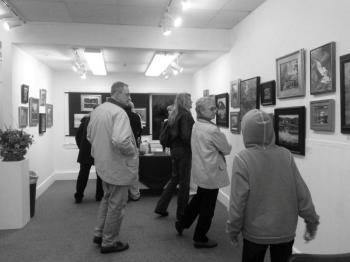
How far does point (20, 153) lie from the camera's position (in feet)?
13.0

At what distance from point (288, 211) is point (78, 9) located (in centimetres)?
332

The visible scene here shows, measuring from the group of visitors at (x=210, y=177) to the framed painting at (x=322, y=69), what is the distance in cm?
93

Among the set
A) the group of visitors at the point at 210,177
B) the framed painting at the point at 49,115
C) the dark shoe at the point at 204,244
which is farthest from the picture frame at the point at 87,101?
the dark shoe at the point at 204,244

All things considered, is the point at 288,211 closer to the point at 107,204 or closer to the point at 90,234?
the point at 107,204

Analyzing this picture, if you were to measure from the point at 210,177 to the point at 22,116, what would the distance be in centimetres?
308

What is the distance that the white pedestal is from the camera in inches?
154

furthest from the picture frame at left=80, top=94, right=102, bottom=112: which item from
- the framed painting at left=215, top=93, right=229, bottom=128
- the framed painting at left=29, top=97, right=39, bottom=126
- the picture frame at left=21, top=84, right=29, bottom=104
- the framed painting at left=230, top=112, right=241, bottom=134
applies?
the framed painting at left=230, top=112, right=241, bottom=134

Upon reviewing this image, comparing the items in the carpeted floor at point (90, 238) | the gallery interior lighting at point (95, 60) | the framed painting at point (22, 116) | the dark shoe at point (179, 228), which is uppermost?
the gallery interior lighting at point (95, 60)

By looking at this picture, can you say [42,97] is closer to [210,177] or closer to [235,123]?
[235,123]

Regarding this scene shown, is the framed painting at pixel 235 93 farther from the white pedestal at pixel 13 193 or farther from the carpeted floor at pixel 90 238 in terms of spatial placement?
the white pedestal at pixel 13 193

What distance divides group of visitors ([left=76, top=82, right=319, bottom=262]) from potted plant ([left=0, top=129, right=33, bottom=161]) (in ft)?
3.37

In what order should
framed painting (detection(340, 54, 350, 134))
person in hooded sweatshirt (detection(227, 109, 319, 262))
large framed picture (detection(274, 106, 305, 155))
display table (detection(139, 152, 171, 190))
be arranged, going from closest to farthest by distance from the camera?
person in hooded sweatshirt (detection(227, 109, 319, 262))
framed painting (detection(340, 54, 350, 134))
large framed picture (detection(274, 106, 305, 155))
display table (detection(139, 152, 171, 190))

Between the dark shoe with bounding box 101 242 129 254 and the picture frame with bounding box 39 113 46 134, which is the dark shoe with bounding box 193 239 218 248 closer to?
the dark shoe with bounding box 101 242 129 254

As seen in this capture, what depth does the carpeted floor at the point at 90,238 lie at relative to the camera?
322cm
